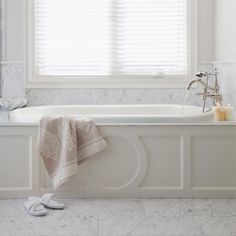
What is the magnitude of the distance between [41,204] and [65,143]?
43 centimetres

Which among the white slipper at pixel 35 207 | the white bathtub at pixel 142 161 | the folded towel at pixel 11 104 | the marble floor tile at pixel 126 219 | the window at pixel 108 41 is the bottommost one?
the marble floor tile at pixel 126 219

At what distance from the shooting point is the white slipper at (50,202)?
276cm

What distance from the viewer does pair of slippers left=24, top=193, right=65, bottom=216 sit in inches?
104

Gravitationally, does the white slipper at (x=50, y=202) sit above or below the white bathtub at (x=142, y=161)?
below

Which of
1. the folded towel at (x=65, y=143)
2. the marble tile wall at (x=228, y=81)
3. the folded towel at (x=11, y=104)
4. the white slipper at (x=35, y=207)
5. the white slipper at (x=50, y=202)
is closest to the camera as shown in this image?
the white slipper at (x=35, y=207)

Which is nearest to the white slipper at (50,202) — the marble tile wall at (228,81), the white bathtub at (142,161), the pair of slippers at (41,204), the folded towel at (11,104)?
the pair of slippers at (41,204)

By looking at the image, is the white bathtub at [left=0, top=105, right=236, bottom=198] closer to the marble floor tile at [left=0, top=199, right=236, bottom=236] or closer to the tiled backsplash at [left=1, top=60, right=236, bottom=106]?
the marble floor tile at [left=0, top=199, right=236, bottom=236]

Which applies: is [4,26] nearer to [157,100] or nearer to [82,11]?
[82,11]

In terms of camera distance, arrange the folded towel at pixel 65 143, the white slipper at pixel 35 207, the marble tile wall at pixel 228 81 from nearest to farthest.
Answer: the white slipper at pixel 35 207 → the folded towel at pixel 65 143 → the marble tile wall at pixel 228 81

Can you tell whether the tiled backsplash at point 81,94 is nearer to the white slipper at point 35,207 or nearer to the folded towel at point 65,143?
the folded towel at point 65,143

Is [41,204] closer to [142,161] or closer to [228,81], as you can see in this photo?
[142,161]

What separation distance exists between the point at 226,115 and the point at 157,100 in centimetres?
111

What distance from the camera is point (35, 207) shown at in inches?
106

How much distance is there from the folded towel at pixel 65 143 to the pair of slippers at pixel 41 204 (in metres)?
0.10
